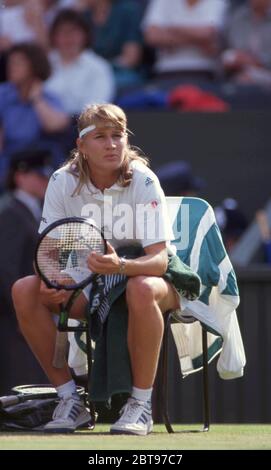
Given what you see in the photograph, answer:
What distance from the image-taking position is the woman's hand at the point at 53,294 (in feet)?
16.6

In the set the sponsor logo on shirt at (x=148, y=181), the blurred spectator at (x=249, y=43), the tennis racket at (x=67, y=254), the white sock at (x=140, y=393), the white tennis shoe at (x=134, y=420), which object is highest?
the blurred spectator at (x=249, y=43)

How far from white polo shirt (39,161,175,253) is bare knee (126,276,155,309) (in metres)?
0.22

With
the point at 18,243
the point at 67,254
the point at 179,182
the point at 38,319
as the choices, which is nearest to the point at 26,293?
the point at 38,319

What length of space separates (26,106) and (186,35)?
60.1 inches

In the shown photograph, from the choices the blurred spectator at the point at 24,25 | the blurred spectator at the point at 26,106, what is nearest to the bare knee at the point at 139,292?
the blurred spectator at the point at 26,106

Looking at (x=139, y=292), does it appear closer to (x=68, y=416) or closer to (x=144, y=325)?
(x=144, y=325)

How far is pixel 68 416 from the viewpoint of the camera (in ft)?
17.1

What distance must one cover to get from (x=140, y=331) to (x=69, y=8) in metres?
6.87

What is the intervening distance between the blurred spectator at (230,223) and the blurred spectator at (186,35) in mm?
1432

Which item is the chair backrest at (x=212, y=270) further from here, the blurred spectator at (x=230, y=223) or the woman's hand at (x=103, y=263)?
the blurred spectator at (x=230, y=223)

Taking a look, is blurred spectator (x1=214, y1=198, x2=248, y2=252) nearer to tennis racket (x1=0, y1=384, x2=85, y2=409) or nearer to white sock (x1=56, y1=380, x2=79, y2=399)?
tennis racket (x1=0, y1=384, x2=85, y2=409)

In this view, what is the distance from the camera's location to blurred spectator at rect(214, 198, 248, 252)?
10.0 m
